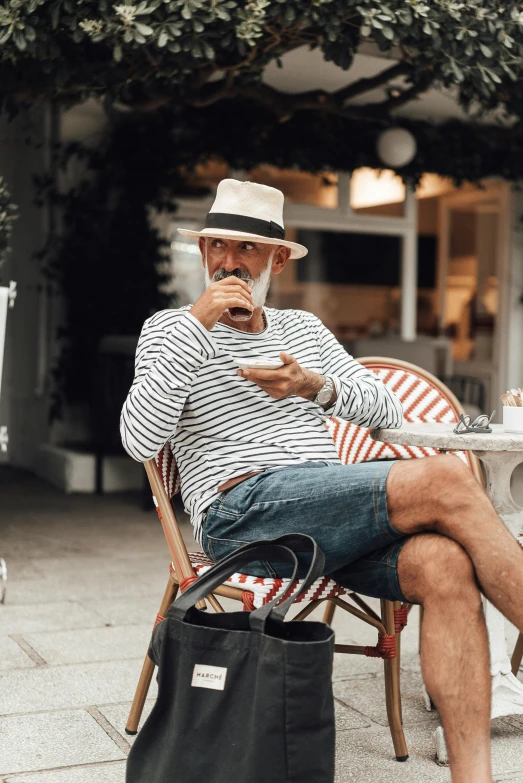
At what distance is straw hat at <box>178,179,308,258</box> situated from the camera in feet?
8.34

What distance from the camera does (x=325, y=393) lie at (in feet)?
8.11

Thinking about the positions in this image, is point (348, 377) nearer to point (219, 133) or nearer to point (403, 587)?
point (403, 587)

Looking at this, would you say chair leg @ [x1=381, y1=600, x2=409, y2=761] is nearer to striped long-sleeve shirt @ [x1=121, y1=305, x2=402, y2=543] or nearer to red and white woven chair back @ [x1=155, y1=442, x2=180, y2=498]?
striped long-sleeve shirt @ [x1=121, y1=305, x2=402, y2=543]

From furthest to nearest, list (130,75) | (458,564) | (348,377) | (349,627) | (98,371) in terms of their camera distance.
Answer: (98,371), (130,75), (349,627), (348,377), (458,564)

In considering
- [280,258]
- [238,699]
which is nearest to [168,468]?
[280,258]

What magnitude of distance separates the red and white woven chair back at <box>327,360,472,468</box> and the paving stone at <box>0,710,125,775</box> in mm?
1102

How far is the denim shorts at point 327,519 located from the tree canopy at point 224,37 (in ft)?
7.13

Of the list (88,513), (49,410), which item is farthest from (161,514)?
(49,410)

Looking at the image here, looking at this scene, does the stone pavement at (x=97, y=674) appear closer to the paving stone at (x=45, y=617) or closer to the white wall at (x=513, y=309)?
the paving stone at (x=45, y=617)

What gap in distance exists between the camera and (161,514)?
2430 millimetres

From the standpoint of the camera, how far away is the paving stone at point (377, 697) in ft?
8.79

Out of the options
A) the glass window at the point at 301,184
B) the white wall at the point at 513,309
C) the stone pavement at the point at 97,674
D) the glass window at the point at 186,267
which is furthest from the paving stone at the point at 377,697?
the white wall at the point at 513,309

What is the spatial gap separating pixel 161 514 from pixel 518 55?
9.73 ft

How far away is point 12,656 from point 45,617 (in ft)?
1.58
